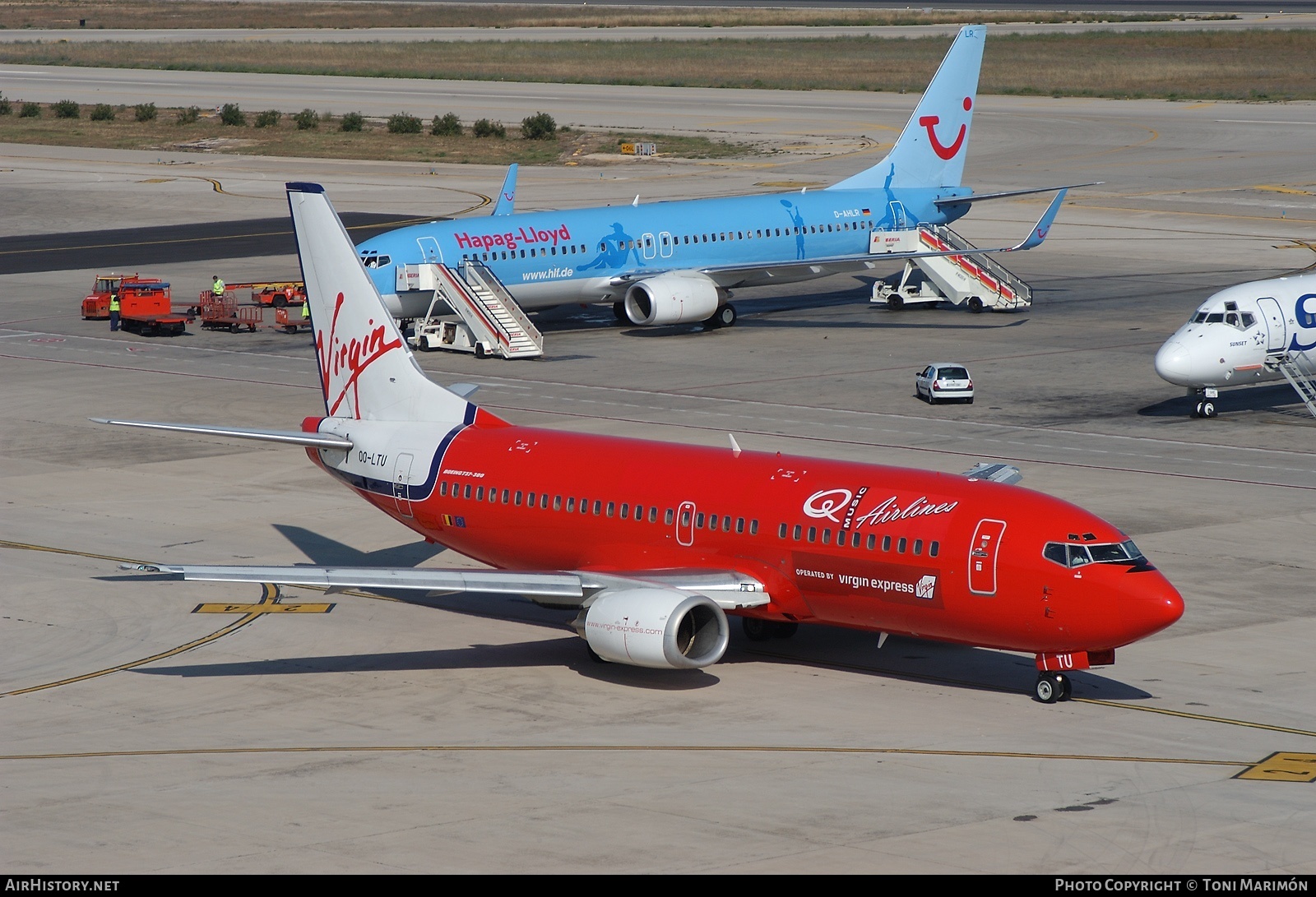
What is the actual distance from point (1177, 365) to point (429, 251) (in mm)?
30246

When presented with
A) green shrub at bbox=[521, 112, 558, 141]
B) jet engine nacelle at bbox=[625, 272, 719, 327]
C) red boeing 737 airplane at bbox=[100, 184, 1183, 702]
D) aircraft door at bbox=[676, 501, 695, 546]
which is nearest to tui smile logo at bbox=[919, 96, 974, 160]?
jet engine nacelle at bbox=[625, 272, 719, 327]

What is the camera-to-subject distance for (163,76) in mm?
184000

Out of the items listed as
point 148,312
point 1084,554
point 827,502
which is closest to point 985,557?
point 1084,554

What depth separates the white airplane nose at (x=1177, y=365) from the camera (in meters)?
54.2

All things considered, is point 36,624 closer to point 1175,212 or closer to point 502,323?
point 502,323

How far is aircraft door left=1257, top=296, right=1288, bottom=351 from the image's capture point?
5438cm

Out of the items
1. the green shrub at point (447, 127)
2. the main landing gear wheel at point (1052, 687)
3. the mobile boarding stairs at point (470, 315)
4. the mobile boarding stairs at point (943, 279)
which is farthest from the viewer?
the green shrub at point (447, 127)

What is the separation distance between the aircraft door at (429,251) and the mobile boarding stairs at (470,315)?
0.36 meters

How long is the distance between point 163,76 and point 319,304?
156 m

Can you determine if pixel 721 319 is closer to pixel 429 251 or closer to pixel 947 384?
pixel 429 251

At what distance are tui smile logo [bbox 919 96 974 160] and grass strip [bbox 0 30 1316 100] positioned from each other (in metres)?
80.8

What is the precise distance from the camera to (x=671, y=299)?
71.2 meters

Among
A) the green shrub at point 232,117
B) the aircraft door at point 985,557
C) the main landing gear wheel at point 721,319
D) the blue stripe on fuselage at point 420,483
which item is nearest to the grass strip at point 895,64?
the green shrub at point 232,117

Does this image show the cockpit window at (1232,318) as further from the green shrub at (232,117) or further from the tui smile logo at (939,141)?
the green shrub at (232,117)
